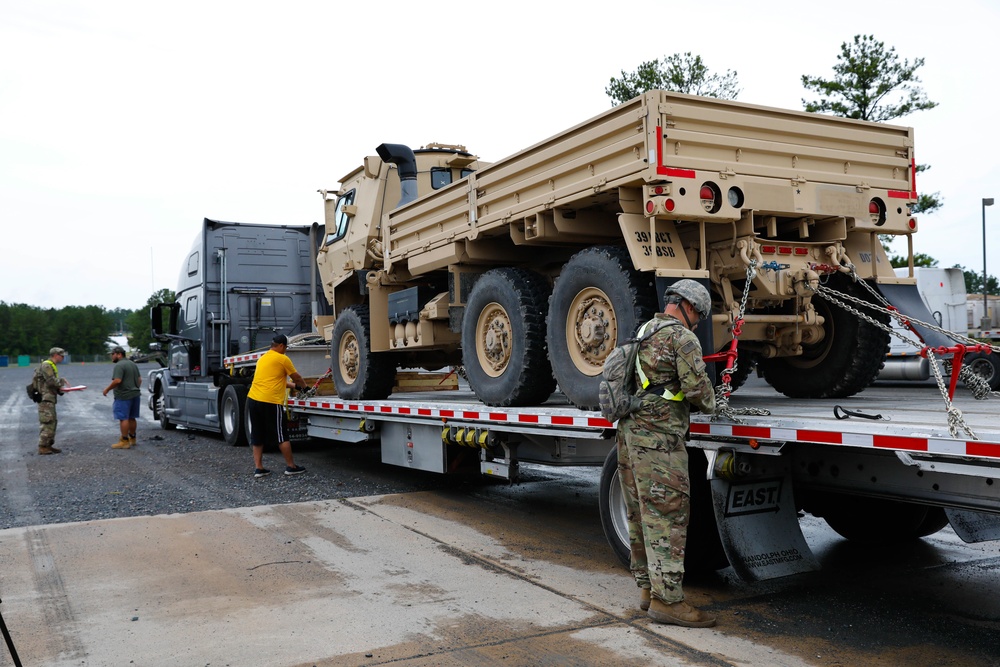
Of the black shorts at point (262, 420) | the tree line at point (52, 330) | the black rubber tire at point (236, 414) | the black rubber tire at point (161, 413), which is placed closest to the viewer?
the black shorts at point (262, 420)

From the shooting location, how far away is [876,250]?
21.3 feet

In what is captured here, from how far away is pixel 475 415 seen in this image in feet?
23.4

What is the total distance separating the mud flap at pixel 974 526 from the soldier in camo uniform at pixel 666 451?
151 centimetres

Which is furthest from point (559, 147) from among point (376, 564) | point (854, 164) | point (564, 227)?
point (376, 564)

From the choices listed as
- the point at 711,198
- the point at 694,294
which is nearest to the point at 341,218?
the point at 711,198

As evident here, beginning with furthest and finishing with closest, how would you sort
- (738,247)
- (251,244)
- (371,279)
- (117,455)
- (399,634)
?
(251,244)
(117,455)
(371,279)
(738,247)
(399,634)

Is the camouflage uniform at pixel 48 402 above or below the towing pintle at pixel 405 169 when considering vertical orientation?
below

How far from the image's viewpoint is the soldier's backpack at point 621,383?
15.3 feet

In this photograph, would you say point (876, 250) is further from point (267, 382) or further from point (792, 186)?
point (267, 382)

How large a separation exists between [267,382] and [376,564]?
5161 mm

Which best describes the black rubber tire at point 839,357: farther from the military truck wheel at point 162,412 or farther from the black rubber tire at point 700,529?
the military truck wheel at point 162,412

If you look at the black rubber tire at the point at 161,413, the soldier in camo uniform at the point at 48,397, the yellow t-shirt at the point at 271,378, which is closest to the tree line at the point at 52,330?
the black rubber tire at the point at 161,413

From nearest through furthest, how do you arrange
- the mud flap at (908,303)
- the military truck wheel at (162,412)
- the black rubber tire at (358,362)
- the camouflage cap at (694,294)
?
1. the camouflage cap at (694,294)
2. the mud flap at (908,303)
3. the black rubber tire at (358,362)
4. the military truck wheel at (162,412)

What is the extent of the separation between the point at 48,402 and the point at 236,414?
2.77 meters
